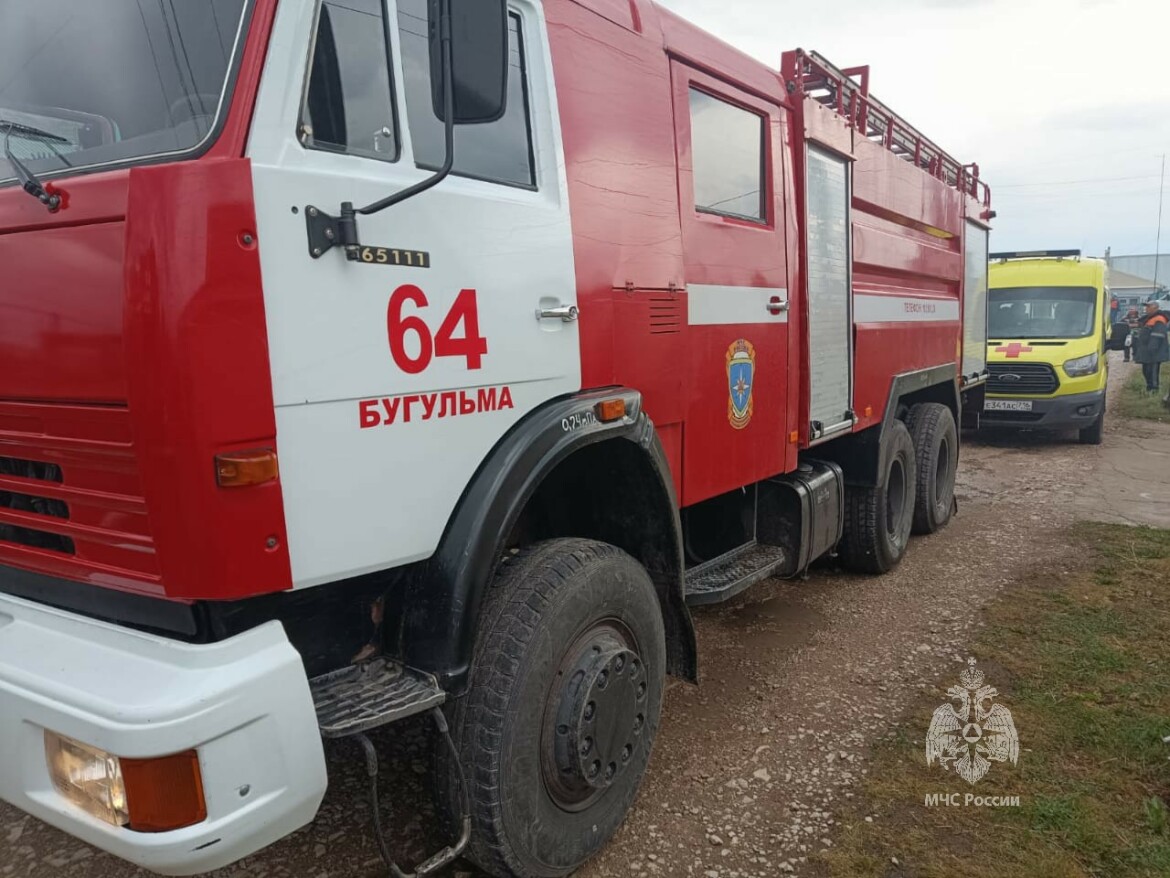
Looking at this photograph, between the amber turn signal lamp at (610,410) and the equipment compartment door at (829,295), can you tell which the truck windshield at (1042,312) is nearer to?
the equipment compartment door at (829,295)

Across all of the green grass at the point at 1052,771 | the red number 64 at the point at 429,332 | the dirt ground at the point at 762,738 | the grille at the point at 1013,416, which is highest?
the red number 64 at the point at 429,332

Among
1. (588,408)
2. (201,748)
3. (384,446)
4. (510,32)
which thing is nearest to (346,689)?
(201,748)

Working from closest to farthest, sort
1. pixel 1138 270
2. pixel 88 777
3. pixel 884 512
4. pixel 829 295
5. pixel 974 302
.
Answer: pixel 88 777, pixel 829 295, pixel 884 512, pixel 974 302, pixel 1138 270

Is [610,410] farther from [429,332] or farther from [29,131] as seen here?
[29,131]

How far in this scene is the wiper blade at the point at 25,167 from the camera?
5.67 ft

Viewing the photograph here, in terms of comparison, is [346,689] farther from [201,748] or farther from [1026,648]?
[1026,648]

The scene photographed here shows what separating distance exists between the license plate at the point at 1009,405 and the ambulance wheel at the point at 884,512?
5.66 metres

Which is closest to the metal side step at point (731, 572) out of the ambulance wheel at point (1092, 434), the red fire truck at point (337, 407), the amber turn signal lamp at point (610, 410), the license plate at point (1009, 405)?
the red fire truck at point (337, 407)

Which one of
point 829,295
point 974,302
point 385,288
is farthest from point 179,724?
point 974,302

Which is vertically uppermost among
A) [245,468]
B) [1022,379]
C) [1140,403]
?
[245,468]

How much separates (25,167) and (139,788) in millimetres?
1355

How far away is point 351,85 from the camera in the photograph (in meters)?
1.94

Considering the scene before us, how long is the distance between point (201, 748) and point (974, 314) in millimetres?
7347

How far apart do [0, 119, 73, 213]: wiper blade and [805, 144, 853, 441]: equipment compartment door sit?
10.1ft
